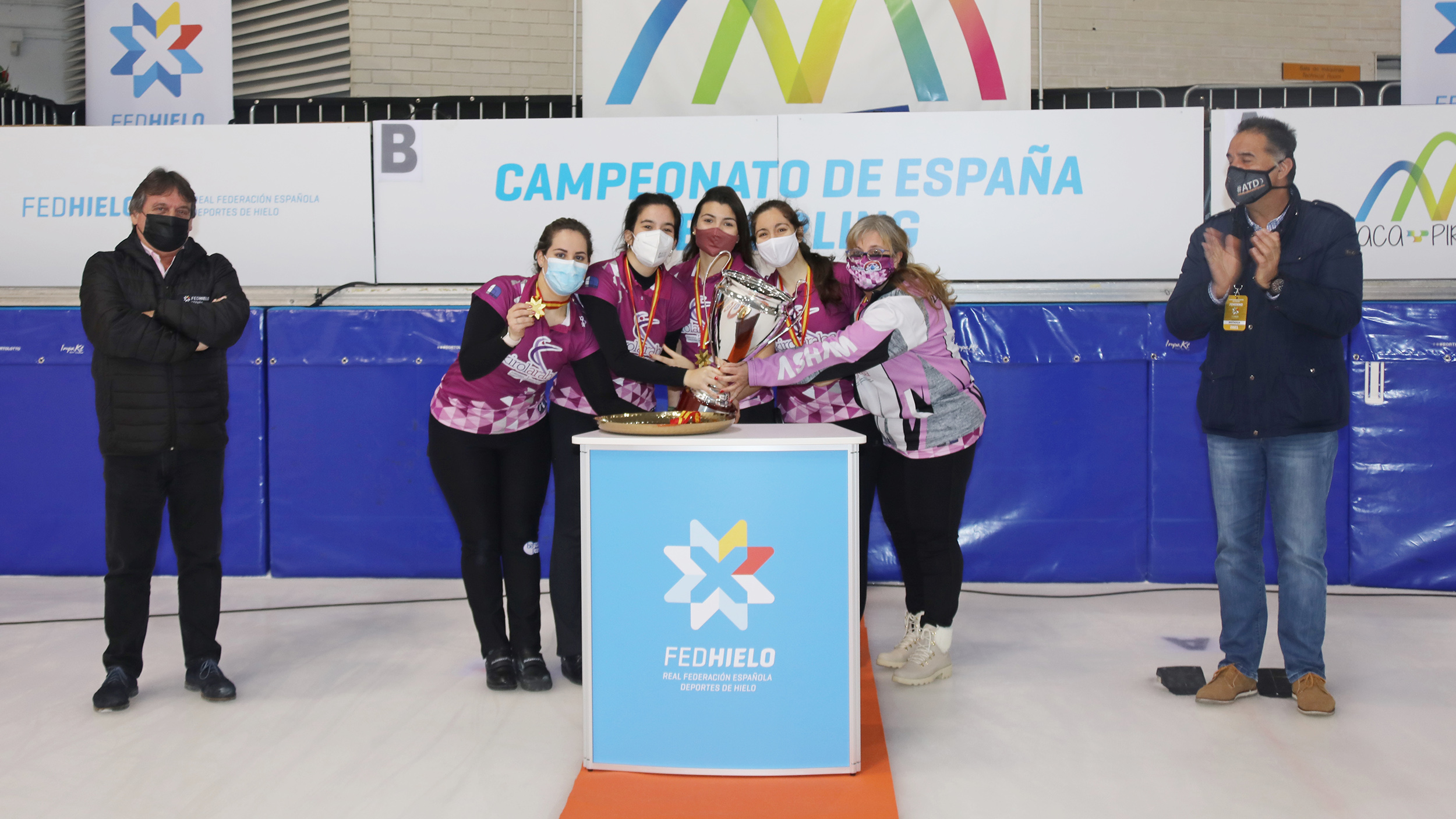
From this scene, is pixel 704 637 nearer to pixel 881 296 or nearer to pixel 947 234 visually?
pixel 881 296

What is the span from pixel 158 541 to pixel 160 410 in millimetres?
377

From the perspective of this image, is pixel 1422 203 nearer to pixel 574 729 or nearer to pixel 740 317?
pixel 740 317

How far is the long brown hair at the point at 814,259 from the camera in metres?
2.69

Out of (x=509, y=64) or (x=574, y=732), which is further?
(x=509, y=64)

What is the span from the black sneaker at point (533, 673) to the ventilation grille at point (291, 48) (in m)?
6.16

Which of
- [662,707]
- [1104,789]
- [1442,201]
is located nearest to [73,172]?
[662,707]

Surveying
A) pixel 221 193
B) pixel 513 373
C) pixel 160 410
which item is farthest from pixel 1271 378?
pixel 221 193

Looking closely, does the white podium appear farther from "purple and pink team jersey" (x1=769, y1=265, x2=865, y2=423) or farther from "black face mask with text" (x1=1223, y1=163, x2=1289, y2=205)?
"black face mask with text" (x1=1223, y1=163, x2=1289, y2=205)

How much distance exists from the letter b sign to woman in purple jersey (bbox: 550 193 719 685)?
1749mm

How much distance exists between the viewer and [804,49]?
418cm

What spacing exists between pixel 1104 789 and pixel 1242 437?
1.00m

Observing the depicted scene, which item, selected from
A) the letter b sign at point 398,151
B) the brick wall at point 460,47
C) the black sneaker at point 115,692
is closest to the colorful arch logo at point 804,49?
the letter b sign at point 398,151

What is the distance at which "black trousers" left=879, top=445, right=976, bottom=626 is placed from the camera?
2.66 metres

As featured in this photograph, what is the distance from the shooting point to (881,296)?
8.25 feet
